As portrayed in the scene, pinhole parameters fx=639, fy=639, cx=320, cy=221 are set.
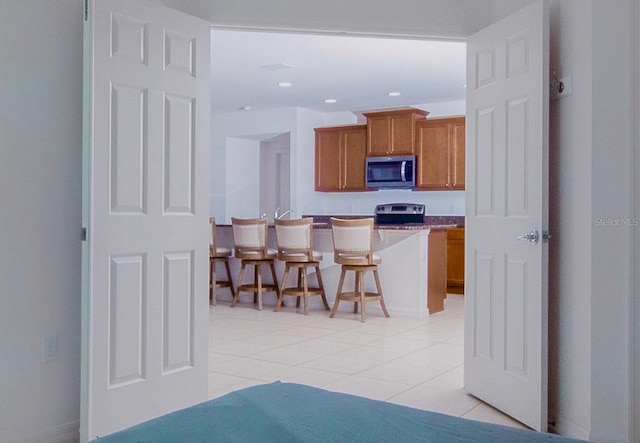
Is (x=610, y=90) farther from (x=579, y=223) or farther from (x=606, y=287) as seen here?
(x=606, y=287)

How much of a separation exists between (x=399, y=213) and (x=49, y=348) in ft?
21.6

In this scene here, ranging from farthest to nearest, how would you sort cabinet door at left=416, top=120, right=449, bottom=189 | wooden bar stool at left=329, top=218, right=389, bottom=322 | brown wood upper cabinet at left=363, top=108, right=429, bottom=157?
brown wood upper cabinet at left=363, top=108, right=429, bottom=157 < cabinet door at left=416, top=120, right=449, bottom=189 < wooden bar stool at left=329, top=218, right=389, bottom=322

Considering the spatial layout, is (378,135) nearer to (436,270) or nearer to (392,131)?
(392,131)

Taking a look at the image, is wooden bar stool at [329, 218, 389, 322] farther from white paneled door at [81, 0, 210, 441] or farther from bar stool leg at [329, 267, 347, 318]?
white paneled door at [81, 0, 210, 441]

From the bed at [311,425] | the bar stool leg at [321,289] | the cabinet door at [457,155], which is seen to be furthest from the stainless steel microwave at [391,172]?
the bed at [311,425]

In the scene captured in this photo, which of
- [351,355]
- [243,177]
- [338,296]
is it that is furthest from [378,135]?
[351,355]

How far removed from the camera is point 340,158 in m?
9.69

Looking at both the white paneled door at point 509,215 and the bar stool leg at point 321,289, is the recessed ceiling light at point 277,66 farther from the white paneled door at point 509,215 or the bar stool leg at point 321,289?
the white paneled door at point 509,215

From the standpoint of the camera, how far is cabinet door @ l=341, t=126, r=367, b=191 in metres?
9.52

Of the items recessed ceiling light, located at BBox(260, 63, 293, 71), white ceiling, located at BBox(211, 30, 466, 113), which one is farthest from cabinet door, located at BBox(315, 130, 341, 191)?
recessed ceiling light, located at BBox(260, 63, 293, 71)

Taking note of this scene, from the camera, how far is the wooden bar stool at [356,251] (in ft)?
20.4

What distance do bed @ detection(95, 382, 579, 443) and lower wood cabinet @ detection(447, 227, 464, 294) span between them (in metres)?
7.32

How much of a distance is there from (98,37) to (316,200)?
292 inches

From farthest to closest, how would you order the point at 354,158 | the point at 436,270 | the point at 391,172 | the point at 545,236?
the point at 354,158 → the point at 391,172 → the point at 436,270 → the point at 545,236
